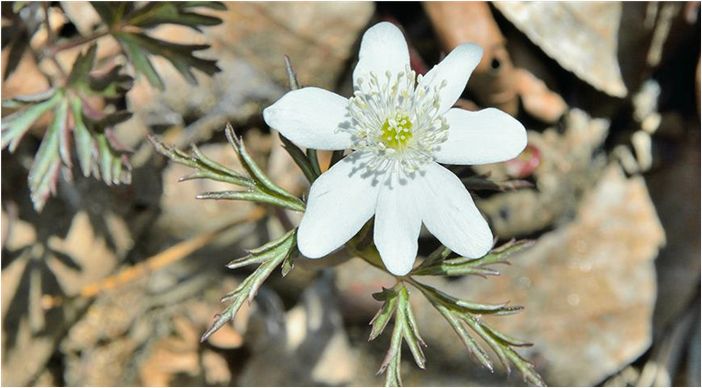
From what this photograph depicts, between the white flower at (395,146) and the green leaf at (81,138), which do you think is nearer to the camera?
the white flower at (395,146)

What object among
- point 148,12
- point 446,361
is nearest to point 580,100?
point 446,361

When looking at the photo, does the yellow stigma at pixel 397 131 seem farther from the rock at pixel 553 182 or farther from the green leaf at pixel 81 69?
the rock at pixel 553 182

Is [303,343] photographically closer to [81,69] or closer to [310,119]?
[81,69]

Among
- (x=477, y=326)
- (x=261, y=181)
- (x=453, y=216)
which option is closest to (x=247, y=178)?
(x=261, y=181)

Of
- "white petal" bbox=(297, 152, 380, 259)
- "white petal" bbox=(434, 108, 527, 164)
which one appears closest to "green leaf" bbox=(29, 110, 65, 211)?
"white petal" bbox=(297, 152, 380, 259)

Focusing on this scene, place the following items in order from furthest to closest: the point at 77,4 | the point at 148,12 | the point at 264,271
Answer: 1. the point at 77,4
2. the point at 148,12
3. the point at 264,271

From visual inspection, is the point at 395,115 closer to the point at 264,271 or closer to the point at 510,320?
the point at 264,271

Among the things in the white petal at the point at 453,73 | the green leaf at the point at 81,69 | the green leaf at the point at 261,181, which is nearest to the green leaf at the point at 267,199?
the green leaf at the point at 261,181
